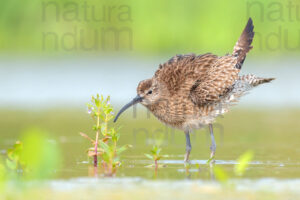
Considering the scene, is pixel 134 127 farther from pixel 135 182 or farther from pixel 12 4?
pixel 12 4

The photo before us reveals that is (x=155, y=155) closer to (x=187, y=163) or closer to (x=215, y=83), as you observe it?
(x=187, y=163)

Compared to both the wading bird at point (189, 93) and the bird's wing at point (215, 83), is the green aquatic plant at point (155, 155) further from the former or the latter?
the bird's wing at point (215, 83)

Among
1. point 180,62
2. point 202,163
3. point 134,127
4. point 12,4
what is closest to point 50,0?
point 12,4

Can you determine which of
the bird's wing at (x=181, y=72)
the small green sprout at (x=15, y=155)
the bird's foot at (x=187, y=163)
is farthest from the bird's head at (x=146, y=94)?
the small green sprout at (x=15, y=155)

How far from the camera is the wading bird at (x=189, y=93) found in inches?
358

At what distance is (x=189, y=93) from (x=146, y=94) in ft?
1.95

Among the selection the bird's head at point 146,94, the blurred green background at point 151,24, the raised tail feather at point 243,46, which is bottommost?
the bird's head at point 146,94

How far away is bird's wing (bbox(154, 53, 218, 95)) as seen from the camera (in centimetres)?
923

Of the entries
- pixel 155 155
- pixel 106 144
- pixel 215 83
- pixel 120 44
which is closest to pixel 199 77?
pixel 215 83

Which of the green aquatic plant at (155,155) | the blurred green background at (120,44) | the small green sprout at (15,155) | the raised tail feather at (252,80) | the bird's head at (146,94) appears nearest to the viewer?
the small green sprout at (15,155)

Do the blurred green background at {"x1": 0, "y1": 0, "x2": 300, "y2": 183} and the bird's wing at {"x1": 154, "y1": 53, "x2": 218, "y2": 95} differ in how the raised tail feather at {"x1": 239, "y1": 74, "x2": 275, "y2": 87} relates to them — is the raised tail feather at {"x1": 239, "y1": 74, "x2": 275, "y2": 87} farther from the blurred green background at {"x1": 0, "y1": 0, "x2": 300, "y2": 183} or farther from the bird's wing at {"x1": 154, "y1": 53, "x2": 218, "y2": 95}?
the blurred green background at {"x1": 0, "y1": 0, "x2": 300, "y2": 183}

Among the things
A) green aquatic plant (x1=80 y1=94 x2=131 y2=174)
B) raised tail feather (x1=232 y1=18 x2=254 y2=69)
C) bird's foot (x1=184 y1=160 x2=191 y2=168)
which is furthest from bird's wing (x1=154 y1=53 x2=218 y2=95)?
green aquatic plant (x1=80 y1=94 x2=131 y2=174)

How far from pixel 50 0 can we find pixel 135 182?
1216cm

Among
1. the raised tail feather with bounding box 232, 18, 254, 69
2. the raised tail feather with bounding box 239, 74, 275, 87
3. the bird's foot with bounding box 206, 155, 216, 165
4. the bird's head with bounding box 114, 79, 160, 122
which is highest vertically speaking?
the raised tail feather with bounding box 232, 18, 254, 69
